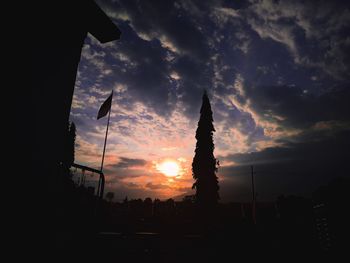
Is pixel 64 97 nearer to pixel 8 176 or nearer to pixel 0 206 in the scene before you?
pixel 8 176

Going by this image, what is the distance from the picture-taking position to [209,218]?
25.5 meters

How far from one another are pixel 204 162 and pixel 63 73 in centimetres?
2574

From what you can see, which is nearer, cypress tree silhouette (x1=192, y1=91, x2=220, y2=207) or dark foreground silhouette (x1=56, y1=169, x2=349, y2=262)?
dark foreground silhouette (x1=56, y1=169, x2=349, y2=262)

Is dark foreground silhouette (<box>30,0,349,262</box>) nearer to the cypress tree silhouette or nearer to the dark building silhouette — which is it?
the dark building silhouette

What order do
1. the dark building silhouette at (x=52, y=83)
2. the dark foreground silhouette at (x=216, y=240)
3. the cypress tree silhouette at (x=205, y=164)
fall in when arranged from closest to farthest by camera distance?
the dark building silhouette at (x=52, y=83) → the dark foreground silhouette at (x=216, y=240) → the cypress tree silhouette at (x=205, y=164)

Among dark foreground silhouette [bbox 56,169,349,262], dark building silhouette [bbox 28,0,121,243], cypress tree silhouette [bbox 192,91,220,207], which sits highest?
cypress tree silhouette [bbox 192,91,220,207]

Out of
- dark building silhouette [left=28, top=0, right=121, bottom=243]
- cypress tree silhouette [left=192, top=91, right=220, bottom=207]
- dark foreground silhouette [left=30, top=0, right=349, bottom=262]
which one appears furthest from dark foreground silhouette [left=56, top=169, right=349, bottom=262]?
cypress tree silhouette [left=192, top=91, right=220, bottom=207]

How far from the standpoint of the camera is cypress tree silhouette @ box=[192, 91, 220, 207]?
2728 centimetres

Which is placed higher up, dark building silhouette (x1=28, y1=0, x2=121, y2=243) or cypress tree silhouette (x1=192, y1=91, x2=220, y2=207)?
cypress tree silhouette (x1=192, y1=91, x2=220, y2=207)

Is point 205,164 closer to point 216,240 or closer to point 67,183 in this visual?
point 216,240

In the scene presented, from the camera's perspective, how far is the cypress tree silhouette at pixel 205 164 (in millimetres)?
27281

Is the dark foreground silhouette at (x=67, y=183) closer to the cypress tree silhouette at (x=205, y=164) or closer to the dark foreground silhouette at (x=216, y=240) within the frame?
the dark foreground silhouette at (x=216, y=240)

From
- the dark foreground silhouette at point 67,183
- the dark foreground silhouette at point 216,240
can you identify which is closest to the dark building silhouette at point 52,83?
the dark foreground silhouette at point 67,183

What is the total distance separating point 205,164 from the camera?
2828 centimetres
